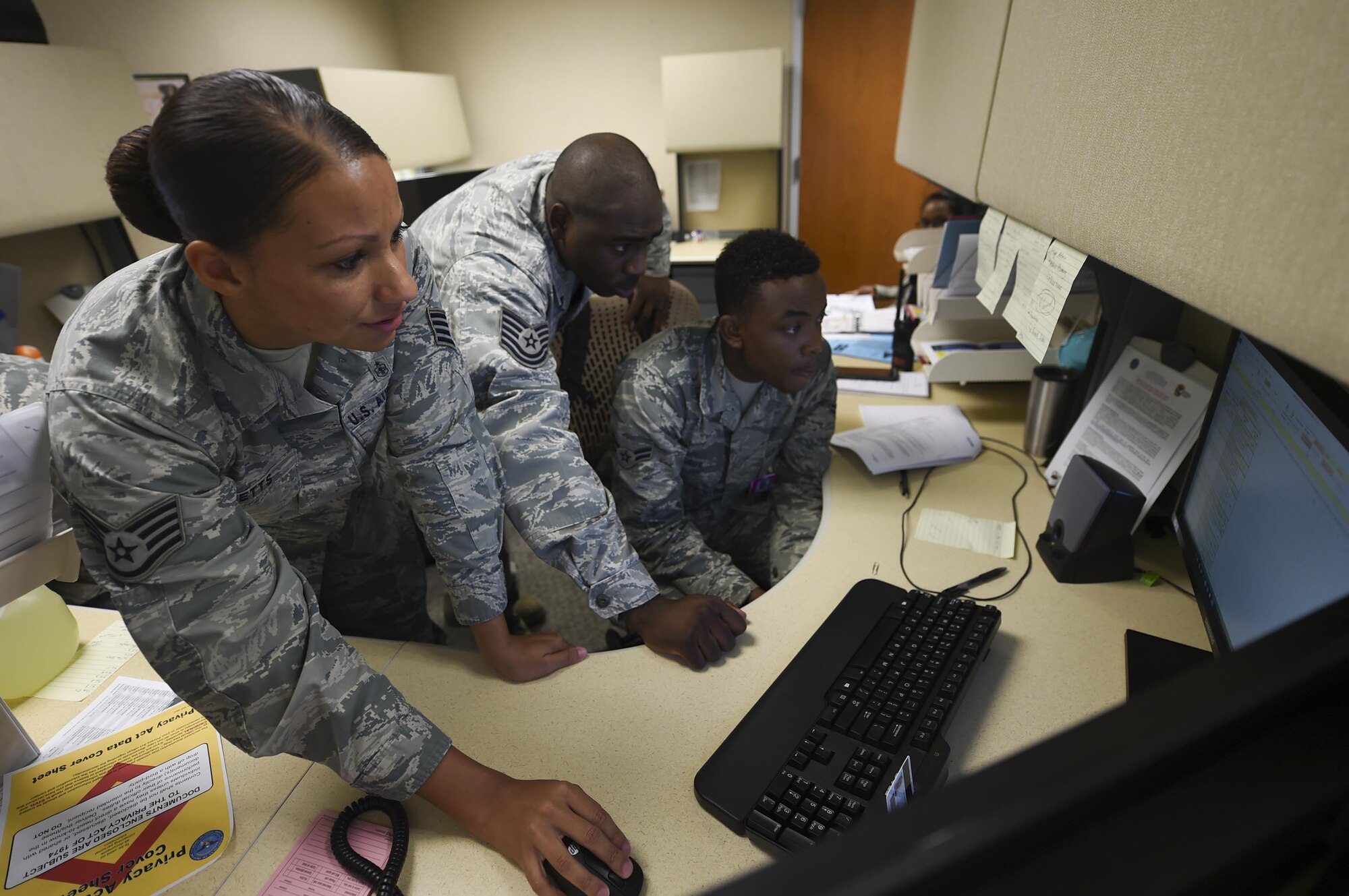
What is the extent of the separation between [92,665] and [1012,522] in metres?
1.48

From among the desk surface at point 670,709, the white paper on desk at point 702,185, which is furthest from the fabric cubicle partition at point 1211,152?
the white paper on desk at point 702,185

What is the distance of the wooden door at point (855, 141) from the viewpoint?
10.4 ft

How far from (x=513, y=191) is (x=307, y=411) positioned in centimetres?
69

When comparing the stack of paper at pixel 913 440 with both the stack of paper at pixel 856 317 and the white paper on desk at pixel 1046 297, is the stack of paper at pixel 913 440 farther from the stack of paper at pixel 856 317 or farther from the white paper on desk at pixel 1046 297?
the stack of paper at pixel 856 317

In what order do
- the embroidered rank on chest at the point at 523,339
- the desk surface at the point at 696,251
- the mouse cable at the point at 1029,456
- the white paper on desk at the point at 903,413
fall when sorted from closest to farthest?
1. the embroidered rank on chest at the point at 523,339
2. the mouse cable at the point at 1029,456
3. the white paper on desk at the point at 903,413
4. the desk surface at the point at 696,251

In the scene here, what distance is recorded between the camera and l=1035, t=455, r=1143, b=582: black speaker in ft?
3.11

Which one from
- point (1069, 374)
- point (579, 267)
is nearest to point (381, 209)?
point (579, 267)

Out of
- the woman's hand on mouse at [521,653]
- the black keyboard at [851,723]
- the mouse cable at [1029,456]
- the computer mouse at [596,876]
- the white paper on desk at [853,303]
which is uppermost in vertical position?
the black keyboard at [851,723]

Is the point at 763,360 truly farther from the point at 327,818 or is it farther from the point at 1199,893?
the point at 1199,893

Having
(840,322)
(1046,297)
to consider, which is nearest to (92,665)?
(1046,297)

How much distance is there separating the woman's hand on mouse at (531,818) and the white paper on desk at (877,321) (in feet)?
5.75

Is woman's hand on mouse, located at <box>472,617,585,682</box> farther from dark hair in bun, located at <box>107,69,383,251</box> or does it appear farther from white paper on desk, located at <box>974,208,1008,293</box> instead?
white paper on desk, located at <box>974,208,1008,293</box>

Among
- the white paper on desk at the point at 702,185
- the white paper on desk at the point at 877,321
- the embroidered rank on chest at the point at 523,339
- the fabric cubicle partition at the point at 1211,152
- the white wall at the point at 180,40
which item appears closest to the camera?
the fabric cubicle partition at the point at 1211,152

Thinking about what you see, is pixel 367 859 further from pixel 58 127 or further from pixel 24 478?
pixel 58 127
